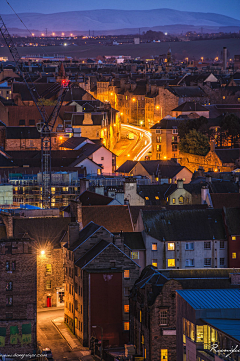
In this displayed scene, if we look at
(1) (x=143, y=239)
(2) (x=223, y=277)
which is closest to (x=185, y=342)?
(2) (x=223, y=277)

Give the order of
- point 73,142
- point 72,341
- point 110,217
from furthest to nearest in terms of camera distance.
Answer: point 73,142 < point 110,217 < point 72,341

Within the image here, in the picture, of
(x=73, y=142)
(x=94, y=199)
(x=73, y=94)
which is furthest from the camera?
(x=73, y=94)

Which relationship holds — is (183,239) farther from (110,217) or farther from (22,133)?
(22,133)

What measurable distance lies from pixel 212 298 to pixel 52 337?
57.0 feet

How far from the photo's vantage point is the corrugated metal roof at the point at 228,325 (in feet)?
142

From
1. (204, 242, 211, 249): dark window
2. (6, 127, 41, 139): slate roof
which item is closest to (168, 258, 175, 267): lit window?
(204, 242, 211, 249): dark window

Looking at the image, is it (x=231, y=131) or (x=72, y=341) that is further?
(x=231, y=131)

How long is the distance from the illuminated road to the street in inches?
2528

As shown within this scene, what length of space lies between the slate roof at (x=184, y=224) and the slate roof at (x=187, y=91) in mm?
90938

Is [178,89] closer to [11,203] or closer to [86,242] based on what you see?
[11,203]

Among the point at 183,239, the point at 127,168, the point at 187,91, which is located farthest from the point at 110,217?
the point at 187,91

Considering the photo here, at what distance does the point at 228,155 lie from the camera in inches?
4710

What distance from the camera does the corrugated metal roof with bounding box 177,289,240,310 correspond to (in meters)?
47.6

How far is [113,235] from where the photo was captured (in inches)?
2574
